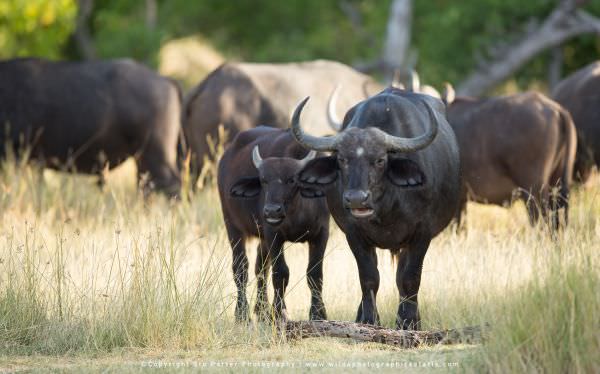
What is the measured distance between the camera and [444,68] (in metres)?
26.9

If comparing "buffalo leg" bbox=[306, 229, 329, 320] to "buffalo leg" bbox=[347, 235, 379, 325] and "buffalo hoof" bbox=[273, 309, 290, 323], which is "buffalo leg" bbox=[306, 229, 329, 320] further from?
"buffalo leg" bbox=[347, 235, 379, 325]

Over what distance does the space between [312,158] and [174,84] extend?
6.99 m

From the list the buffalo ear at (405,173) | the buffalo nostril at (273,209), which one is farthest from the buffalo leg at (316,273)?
the buffalo ear at (405,173)

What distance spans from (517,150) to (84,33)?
18215 mm

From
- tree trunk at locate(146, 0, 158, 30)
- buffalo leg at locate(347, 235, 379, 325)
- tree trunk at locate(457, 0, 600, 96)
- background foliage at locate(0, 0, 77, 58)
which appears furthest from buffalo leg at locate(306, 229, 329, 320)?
tree trunk at locate(146, 0, 158, 30)

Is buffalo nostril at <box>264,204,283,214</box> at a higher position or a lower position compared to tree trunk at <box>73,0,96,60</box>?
lower

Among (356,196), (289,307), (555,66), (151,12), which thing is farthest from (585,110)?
(151,12)

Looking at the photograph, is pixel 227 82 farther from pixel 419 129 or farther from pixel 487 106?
pixel 419 129

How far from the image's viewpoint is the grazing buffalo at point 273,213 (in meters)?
8.66

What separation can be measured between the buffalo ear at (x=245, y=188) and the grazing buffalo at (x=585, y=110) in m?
6.19

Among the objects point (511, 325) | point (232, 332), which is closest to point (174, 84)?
point (232, 332)

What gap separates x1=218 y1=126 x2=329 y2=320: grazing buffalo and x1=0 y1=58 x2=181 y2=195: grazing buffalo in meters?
5.55

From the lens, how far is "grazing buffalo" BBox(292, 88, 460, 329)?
26.7 ft

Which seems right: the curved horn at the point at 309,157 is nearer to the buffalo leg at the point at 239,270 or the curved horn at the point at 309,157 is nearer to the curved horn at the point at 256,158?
the curved horn at the point at 256,158
